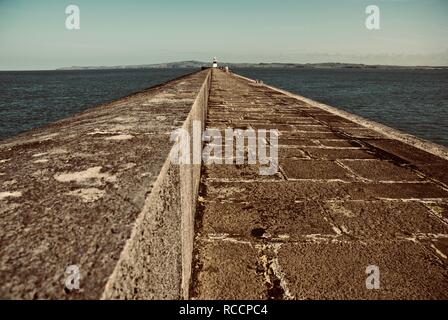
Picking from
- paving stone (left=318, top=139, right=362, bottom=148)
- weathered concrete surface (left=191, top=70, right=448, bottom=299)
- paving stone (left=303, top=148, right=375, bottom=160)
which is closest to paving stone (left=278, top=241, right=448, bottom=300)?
weathered concrete surface (left=191, top=70, right=448, bottom=299)

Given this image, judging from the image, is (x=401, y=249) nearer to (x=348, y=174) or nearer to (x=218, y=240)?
(x=218, y=240)

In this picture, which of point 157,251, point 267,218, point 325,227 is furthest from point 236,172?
point 157,251

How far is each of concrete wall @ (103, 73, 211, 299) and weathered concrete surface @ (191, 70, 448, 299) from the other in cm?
49

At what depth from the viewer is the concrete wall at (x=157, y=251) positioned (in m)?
0.83

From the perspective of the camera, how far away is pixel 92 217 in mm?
981

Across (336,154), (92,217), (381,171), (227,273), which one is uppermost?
(92,217)

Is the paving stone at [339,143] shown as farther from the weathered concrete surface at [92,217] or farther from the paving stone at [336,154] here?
the weathered concrete surface at [92,217]

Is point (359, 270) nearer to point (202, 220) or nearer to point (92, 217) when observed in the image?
point (202, 220)

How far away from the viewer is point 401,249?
2.19 m

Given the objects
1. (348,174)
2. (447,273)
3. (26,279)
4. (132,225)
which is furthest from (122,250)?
(348,174)

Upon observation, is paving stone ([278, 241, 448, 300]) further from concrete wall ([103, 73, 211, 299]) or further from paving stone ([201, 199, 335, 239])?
concrete wall ([103, 73, 211, 299])

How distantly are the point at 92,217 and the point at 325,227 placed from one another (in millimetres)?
1892

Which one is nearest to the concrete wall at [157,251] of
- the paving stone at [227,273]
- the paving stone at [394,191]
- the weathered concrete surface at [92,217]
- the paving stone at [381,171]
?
the weathered concrete surface at [92,217]
